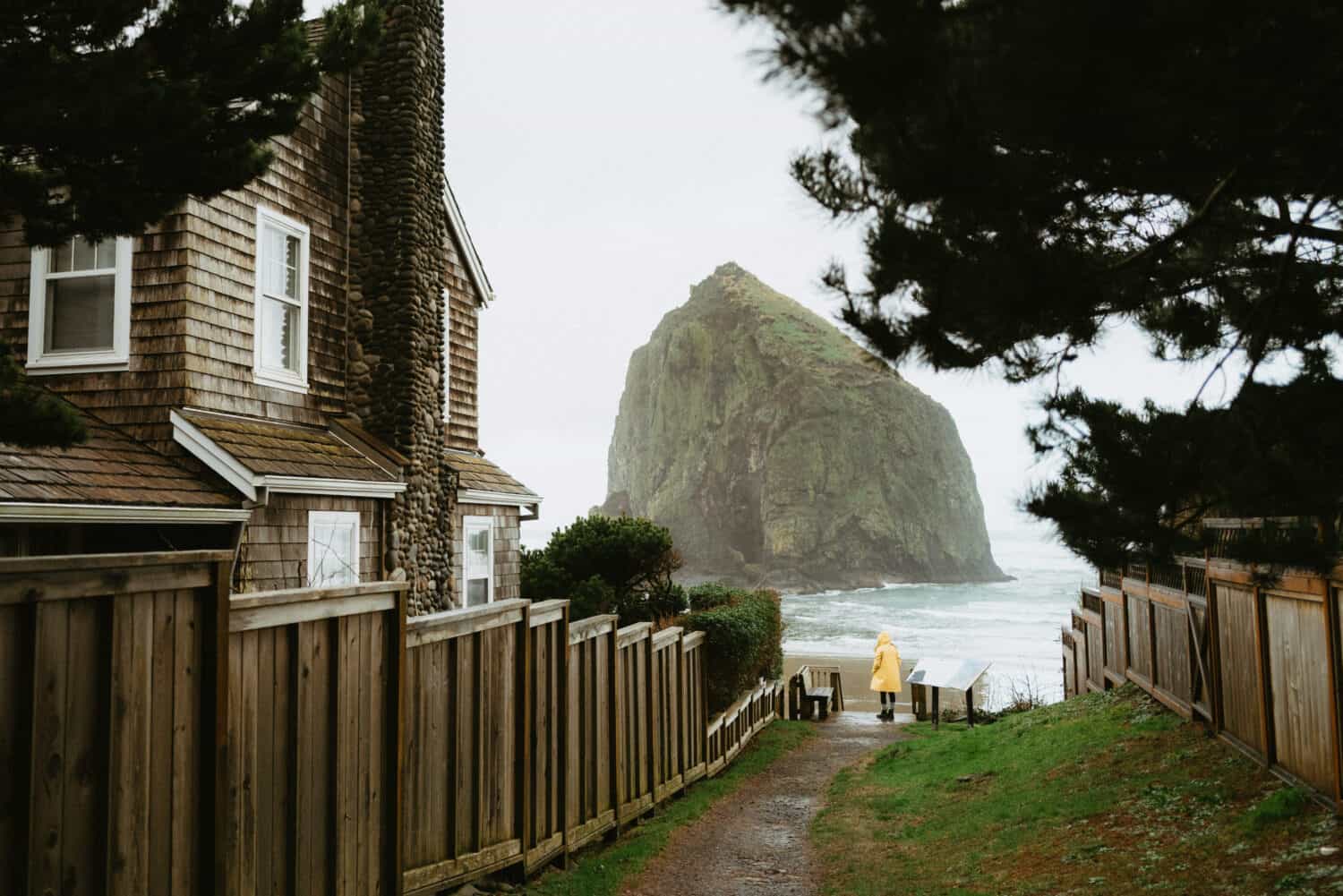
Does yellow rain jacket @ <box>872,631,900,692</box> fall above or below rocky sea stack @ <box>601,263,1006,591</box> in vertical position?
below

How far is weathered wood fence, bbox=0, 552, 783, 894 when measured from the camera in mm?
3197

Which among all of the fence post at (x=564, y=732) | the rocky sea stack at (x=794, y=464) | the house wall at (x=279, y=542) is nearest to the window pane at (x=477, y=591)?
the house wall at (x=279, y=542)

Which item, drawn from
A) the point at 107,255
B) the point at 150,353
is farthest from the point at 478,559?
the point at 107,255

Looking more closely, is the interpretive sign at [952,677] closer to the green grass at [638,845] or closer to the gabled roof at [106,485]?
the green grass at [638,845]

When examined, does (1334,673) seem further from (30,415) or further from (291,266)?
(291,266)

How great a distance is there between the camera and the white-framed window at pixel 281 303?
11828 mm

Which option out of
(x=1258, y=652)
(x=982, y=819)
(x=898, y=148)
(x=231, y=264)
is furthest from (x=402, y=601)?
(x=231, y=264)

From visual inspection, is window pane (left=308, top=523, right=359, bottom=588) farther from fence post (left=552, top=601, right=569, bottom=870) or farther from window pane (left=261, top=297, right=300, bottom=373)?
fence post (left=552, top=601, right=569, bottom=870)

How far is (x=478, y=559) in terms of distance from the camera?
15.7 meters

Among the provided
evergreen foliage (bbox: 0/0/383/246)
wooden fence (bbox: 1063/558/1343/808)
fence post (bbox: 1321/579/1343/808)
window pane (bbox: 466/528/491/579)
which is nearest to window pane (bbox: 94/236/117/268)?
evergreen foliage (bbox: 0/0/383/246)

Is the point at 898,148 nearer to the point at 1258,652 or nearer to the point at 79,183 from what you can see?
the point at 79,183

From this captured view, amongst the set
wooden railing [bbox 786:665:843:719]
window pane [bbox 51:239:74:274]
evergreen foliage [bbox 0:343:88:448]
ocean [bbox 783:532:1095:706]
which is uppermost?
window pane [bbox 51:239:74:274]

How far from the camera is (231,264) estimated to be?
1138 cm

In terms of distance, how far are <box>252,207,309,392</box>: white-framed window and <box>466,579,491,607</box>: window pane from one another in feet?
14.1
